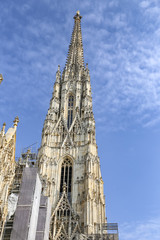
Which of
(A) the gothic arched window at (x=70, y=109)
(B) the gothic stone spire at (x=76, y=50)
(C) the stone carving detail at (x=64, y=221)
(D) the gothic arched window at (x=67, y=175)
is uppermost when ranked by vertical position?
(B) the gothic stone spire at (x=76, y=50)

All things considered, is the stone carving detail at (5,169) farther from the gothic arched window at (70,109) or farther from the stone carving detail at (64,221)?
the gothic arched window at (70,109)

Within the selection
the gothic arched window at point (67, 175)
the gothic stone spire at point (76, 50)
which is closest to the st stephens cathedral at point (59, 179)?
the gothic arched window at point (67, 175)

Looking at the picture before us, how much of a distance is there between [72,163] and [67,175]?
1.67m

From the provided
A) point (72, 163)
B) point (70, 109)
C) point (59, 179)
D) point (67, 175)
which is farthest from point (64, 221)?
point (70, 109)

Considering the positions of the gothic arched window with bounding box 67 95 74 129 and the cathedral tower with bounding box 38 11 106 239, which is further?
the gothic arched window with bounding box 67 95 74 129

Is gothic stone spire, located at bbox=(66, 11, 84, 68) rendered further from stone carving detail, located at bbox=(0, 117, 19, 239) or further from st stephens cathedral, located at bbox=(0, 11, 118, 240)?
stone carving detail, located at bbox=(0, 117, 19, 239)

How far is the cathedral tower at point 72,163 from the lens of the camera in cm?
2858

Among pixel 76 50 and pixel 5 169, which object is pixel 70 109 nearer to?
pixel 76 50

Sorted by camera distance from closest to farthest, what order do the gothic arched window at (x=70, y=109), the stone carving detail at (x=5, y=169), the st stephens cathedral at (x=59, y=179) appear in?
the stone carving detail at (x=5, y=169) < the st stephens cathedral at (x=59, y=179) < the gothic arched window at (x=70, y=109)

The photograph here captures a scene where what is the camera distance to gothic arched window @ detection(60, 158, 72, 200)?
106 ft

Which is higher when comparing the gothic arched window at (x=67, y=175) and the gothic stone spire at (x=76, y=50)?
the gothic stone spire at (x=76, y=50)

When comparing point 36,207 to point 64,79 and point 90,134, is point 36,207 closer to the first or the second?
Result: point 90,134

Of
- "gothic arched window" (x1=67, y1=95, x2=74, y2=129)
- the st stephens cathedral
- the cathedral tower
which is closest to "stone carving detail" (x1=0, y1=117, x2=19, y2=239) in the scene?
the st stephens cathedral

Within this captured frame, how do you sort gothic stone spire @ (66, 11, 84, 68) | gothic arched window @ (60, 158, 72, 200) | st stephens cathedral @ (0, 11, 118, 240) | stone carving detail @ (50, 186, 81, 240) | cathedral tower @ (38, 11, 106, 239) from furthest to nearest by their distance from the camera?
gothic stone spire @ (66, 11, 84, 68) → gothic arched window @ (60, 158, 72, 200) → cathedral tower @ (38, 11, 106, 239) → stone carving detail @ (50, 186, 81, 240) → st stephens cathedral @ (0, 11, 118, 240)
